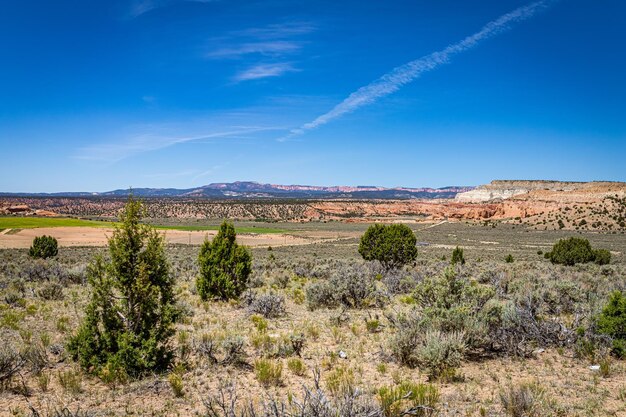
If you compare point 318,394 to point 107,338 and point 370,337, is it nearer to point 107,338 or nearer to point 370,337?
point 107,338

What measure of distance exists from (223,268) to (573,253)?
24304 mm

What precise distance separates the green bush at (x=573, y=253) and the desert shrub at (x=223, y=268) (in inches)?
909

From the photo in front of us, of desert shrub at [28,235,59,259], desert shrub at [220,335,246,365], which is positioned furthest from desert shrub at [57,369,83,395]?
desert shrub at [28,235,59,259]

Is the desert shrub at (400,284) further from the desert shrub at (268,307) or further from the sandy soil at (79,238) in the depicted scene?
the sandy soil at (79,238)

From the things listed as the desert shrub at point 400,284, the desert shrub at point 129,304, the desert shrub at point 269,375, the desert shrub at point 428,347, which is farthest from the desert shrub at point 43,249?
A: the desert shrub at point 428,347

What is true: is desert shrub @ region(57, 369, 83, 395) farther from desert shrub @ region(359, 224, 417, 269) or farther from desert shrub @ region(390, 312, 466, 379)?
desert shrub @ region(359, 224, 417, 269)

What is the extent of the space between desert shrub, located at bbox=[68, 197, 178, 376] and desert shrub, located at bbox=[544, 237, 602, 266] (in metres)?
28.2

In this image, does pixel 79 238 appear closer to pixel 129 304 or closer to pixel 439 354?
pixel 129 304

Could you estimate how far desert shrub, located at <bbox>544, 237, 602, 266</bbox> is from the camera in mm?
27328

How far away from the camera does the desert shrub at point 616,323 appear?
8.09 m

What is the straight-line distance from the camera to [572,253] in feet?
90.2

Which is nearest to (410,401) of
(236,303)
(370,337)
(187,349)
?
(370,337)

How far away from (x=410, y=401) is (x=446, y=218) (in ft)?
409

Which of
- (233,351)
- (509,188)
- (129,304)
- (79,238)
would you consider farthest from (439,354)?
(509,188)
